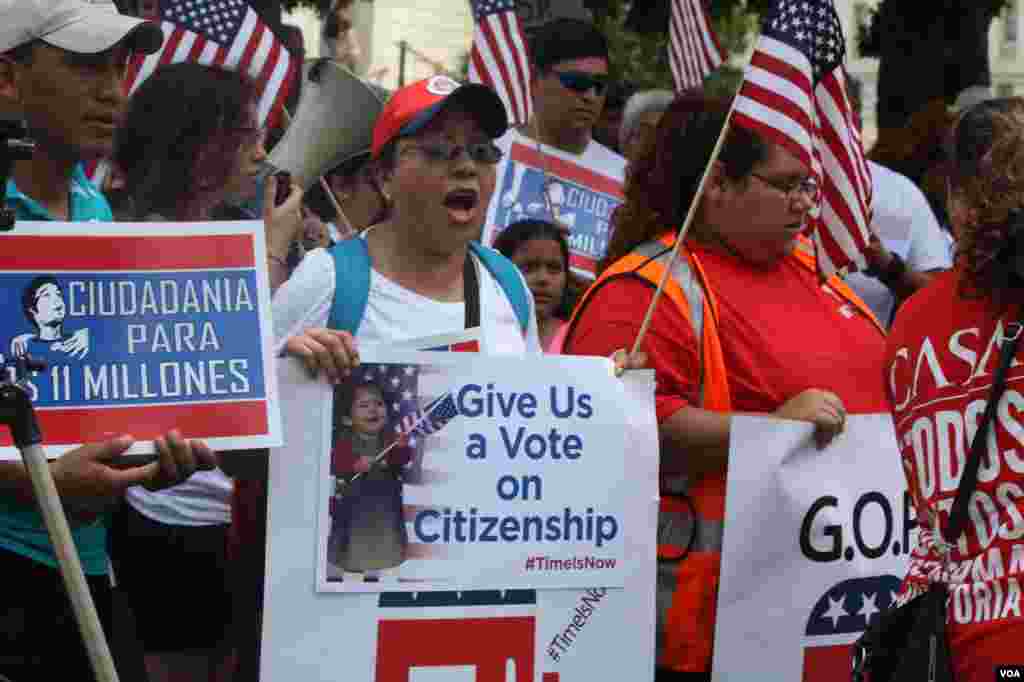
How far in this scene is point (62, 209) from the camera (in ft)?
13.5

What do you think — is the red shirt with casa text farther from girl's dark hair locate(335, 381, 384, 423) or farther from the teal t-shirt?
the teal t-shirt

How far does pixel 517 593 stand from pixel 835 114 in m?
1.72

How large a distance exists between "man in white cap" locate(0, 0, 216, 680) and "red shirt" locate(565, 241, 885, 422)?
125cm

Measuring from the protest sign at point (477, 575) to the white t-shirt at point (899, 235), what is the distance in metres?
3.45

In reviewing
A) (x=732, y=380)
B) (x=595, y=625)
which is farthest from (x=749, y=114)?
(x=595, y=625)

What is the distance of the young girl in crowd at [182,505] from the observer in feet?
15.9

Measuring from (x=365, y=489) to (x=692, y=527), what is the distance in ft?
3.22

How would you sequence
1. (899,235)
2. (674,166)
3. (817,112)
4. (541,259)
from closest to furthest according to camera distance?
(674,166)
(817,112)
(541,259)
(899,235)

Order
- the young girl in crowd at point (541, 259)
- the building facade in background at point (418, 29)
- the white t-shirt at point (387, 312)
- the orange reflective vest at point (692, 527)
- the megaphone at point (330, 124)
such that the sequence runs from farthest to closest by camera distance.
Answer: the building facade in background at point (418, 29)
the young girl in crowd at point (541, 259)
the megaphone at point (330, 124)
the orange reflective vest at point (692, 527)
the white t-shirt at point (387, 312)

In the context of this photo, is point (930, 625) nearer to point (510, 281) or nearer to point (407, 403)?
point (407, 403)

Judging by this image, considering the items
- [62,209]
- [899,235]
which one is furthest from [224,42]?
[62,209]

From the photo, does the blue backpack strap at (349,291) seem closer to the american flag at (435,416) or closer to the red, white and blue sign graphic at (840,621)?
the american flag at (435,416)

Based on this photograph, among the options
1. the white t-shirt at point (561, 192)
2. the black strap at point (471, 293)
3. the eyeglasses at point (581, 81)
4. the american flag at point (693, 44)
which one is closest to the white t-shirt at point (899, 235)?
the white t-shirt at point (561, 192)

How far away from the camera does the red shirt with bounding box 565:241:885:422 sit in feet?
15.5
